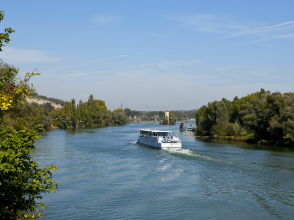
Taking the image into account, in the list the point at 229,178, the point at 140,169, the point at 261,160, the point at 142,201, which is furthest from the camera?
the point at 261,160

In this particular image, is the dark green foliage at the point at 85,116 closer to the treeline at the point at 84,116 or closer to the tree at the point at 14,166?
the treeline at the point at 84,116

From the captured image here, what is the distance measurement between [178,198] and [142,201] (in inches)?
113

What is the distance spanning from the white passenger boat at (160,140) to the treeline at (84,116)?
86025mm

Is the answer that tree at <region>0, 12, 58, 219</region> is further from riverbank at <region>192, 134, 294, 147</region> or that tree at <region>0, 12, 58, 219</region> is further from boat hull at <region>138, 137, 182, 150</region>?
riverbank at <region>192, 134, 294, 147</region>

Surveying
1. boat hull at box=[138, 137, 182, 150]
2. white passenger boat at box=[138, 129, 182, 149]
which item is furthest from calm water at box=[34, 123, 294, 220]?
white passenger boat at box=[138, 129, 182, 149]

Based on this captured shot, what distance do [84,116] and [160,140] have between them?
112833mm

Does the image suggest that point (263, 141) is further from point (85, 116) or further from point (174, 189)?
point (85, 116)

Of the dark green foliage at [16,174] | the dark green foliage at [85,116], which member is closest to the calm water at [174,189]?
the dark green foliage at [16,174]

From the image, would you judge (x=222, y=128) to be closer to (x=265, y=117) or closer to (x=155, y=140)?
(x=265, y=117)

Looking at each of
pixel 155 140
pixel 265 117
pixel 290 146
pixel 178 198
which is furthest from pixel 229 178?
A: pixel 265 117

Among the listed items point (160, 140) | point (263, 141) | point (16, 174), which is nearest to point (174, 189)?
point (16, 174)

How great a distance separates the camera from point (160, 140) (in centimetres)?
5422

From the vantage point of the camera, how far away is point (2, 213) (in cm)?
1137

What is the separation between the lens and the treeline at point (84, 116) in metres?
142
